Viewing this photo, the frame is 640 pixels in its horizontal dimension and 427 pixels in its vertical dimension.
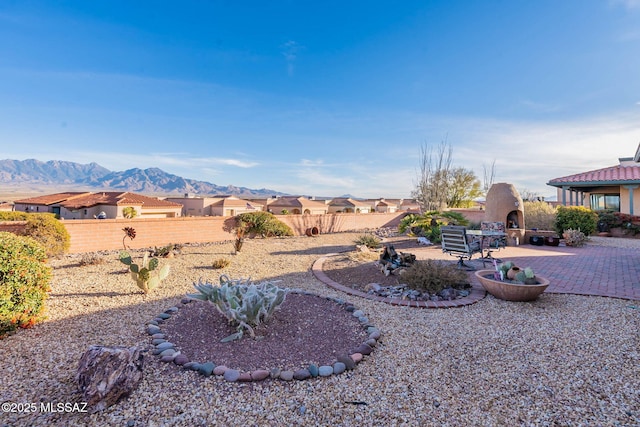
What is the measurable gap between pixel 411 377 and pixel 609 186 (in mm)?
21297

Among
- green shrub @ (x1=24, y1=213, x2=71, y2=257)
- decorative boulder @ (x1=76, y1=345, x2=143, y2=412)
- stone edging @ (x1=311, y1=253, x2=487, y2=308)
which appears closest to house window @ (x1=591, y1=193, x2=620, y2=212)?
stone edging @ (x1=311, y1=253, x2=487, y2=308)

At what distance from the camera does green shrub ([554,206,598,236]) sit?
497 inches

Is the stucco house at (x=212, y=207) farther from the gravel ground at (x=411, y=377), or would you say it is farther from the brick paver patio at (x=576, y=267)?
Result: the gravel ground at (x=411, y=377)

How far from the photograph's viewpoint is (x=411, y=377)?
2.74m

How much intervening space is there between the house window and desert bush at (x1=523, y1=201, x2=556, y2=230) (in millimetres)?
5727

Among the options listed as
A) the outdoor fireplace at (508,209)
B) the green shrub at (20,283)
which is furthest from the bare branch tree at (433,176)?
the green shrub at (20,283)

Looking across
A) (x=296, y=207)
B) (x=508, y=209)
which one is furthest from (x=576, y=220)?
(x=296, y=207)

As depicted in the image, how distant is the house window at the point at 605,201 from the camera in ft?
54.9

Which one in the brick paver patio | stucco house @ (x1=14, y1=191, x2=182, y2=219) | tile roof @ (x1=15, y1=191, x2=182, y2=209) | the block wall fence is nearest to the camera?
the brick paver patio

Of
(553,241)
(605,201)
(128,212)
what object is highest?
(605,201)

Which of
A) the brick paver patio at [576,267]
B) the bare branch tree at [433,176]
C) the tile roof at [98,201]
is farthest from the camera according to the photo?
the tile roof at [98,201]

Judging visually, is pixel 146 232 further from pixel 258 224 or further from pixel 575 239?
pixel 575 239

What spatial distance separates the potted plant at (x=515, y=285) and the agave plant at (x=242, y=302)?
11.7ft

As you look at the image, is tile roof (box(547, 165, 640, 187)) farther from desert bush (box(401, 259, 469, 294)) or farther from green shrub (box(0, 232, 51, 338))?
green shrub (box(0, 232, 51, 338))
